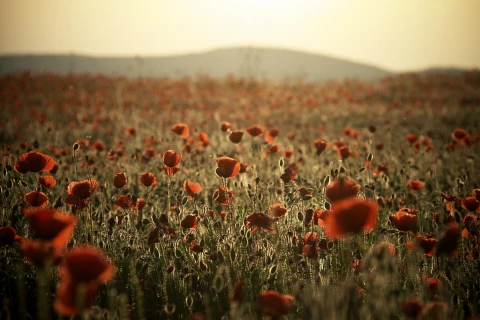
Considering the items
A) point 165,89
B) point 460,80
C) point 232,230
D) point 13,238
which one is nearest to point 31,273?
point 13,238

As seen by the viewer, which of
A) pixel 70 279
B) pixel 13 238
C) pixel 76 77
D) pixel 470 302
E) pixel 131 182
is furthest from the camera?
pixel 76 77

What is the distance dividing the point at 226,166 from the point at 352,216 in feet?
3.94

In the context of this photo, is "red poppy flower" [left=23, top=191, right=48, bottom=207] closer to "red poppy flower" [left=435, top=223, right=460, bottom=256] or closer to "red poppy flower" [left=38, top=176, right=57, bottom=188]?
"red poppy flower" [left=38, top=176, right=57, bottom=188]

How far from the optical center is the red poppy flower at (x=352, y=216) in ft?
4.27

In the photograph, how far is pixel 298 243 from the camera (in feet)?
8.02

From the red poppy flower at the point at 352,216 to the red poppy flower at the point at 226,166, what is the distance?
1.13 metres

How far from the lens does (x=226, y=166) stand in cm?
243

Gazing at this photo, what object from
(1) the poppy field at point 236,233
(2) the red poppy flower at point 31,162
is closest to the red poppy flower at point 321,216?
(1) the poppy field at point 236,233

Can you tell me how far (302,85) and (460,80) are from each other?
6.84m

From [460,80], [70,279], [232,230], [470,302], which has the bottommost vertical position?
[470,302]

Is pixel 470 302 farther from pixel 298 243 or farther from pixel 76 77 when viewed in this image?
pixel 76 77

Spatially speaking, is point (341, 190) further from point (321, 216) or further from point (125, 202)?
point (125, 202)

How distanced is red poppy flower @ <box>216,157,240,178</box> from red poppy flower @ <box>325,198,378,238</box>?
113 cm

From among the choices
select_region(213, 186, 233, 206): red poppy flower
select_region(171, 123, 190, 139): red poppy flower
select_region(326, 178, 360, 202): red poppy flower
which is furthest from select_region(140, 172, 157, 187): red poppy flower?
select_region(326, 178, 360, 202): red poppy flower
